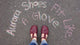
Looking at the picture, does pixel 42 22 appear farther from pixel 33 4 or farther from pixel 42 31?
pixel 33 4

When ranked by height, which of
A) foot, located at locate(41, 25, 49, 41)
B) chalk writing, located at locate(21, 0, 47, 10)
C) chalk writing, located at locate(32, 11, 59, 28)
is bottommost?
foot, located at locate(41, 25, 49, 41)

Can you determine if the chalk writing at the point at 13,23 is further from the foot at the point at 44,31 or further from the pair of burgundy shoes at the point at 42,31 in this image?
the foot at the point at 44,31

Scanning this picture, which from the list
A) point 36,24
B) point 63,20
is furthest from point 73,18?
point 36,24

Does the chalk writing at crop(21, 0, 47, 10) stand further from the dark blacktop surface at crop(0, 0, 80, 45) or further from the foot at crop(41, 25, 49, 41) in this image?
the foot at crop(41, 25, 49, 41)

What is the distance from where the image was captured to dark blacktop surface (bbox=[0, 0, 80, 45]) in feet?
3.93

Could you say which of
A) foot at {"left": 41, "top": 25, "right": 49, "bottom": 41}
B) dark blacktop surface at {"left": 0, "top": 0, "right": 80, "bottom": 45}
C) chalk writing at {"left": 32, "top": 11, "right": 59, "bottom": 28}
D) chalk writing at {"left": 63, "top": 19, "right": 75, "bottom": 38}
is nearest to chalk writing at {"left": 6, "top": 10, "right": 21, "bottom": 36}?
dark blacktop surface at {"left": 0, "top": 0, "right": 80, "bottom": 45}

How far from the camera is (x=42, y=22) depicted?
3.99 ft

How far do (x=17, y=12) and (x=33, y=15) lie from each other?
0.72 feet

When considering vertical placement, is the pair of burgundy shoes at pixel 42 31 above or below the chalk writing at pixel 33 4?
below

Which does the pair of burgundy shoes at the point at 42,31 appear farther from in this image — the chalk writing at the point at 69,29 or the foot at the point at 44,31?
the chalk writing at the point at 69,29

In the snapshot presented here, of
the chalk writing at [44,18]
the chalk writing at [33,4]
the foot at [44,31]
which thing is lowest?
the foot at [44,31]

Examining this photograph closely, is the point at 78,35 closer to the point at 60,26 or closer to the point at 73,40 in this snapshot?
the point at 73,40

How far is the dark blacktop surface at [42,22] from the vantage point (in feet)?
3.93

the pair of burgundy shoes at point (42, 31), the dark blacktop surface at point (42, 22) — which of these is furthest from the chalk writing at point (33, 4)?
the pair of burgundy shoes at point (42, 31)
